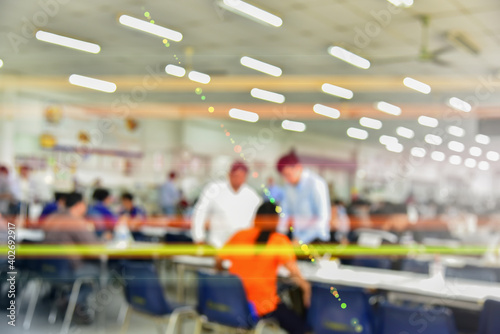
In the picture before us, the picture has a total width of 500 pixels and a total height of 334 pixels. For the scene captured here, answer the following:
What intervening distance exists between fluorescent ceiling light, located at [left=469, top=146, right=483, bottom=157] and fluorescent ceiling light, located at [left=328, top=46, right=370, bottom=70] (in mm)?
10855

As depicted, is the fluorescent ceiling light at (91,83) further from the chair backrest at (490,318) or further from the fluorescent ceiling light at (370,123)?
the chair backrest at (490,318)

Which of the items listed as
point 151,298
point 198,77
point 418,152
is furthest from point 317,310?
point 418,152

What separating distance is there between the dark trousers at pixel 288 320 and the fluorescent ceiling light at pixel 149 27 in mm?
4345

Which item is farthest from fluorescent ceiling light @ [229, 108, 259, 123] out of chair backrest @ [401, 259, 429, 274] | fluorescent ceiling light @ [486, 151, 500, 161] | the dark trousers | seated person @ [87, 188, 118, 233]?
the dark trousers

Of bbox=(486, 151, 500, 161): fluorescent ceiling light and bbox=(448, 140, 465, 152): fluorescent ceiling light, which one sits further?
bbox=(448, 140, 465, 152): fluorescent ceiling light

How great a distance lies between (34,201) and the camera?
9547 millimetres

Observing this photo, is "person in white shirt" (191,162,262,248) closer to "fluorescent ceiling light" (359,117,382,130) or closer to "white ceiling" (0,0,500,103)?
"white ceiling" (0,0,500,103)

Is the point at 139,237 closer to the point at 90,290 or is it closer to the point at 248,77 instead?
the point at 90,290

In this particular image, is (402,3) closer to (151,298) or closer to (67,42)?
(151,298)

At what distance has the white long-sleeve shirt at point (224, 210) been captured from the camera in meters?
4.54

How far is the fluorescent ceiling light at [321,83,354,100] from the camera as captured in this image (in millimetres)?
10317

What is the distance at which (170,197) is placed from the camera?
9.87 metres

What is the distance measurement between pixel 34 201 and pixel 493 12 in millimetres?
8345

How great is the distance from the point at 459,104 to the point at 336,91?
3834 mm
